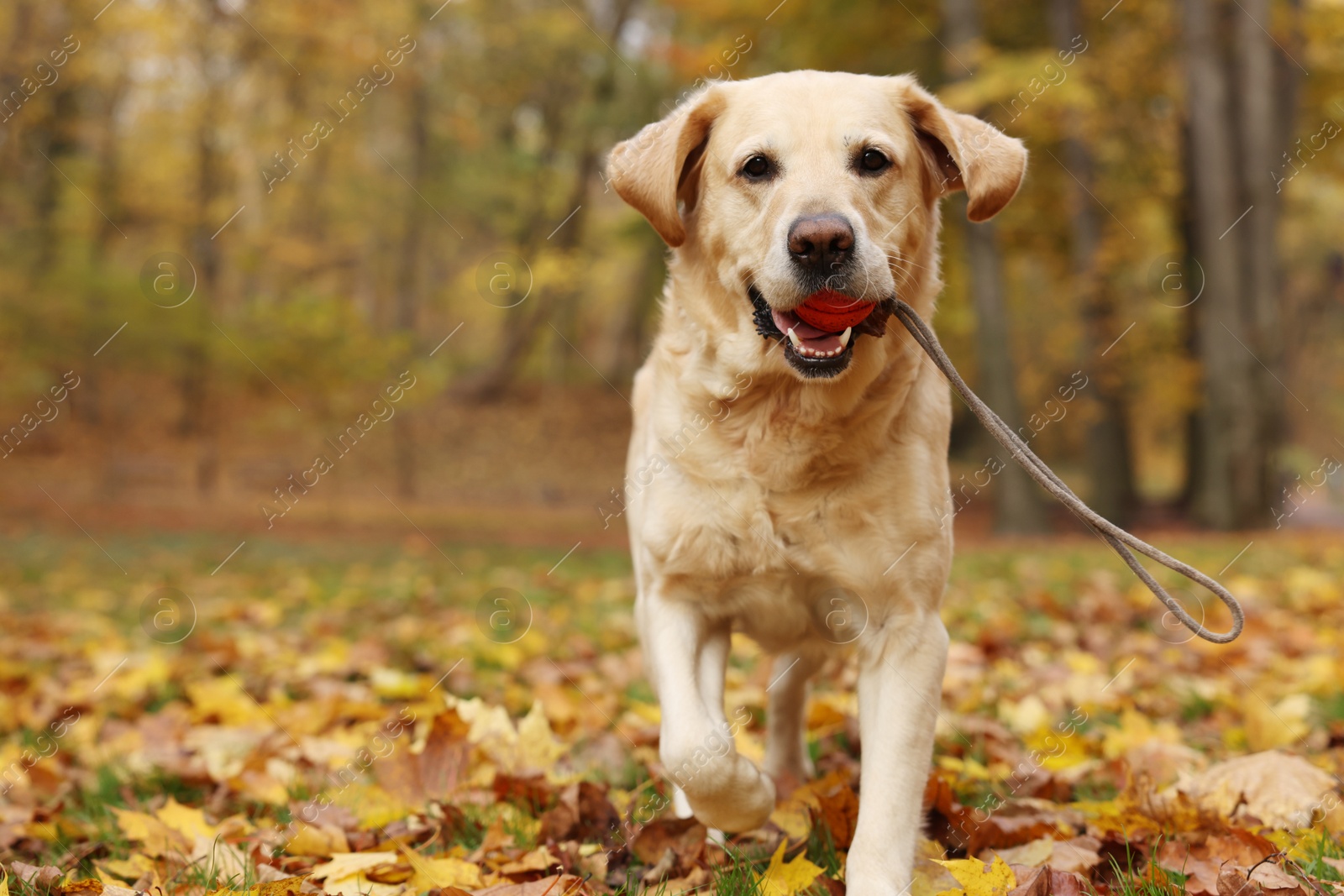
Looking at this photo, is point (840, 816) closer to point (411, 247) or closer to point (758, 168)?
point (758, 168)

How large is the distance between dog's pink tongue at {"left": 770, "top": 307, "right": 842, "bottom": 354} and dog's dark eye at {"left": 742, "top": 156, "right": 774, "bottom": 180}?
395mm

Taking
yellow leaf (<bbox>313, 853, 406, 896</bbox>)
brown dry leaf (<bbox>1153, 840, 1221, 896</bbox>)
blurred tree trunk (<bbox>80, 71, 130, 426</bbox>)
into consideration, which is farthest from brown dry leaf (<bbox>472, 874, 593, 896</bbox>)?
blurred tree trunk (<bbox>80, 71, 130, 426</bbox>)

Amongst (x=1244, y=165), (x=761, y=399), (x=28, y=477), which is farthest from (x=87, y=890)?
(x=28, y=477)

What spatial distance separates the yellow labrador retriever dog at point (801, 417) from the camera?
2469mm

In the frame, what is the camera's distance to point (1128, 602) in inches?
240

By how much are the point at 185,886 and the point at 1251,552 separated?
9216mm

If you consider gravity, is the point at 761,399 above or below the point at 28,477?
below

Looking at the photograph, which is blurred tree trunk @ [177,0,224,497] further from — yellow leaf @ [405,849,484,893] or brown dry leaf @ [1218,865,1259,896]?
brown dry leaf @ [1218,865,1259,896]

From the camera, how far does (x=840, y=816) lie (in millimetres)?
2578

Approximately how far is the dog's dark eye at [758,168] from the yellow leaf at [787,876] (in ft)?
5.34

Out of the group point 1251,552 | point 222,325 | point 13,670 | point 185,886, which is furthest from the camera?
point 222,325

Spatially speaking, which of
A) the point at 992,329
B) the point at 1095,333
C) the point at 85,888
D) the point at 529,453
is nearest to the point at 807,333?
the point at 85,888

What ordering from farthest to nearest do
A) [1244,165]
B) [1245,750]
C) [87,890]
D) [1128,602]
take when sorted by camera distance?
[1244,165] < [1128,602] < [1245,750] < [87,890]

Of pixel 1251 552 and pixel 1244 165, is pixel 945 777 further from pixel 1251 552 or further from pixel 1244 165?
pixel 1244 165
